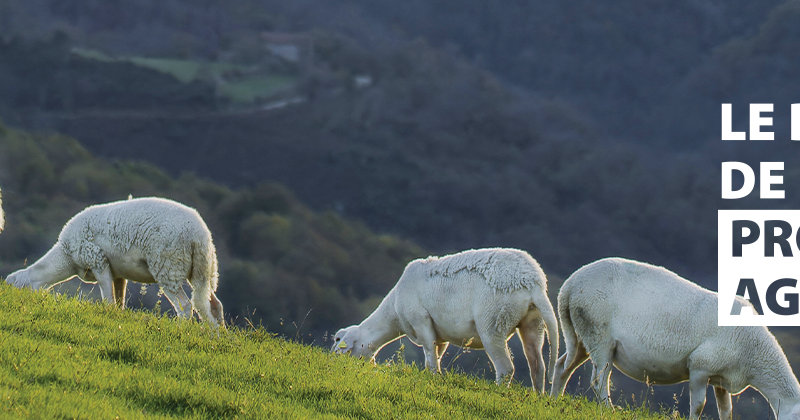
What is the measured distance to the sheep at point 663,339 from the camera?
866 cm

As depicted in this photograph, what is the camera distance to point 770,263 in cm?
1159

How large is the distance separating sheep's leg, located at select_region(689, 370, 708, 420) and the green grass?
1895 millimetres

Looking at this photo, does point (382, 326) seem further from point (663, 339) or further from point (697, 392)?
point (697, 392)

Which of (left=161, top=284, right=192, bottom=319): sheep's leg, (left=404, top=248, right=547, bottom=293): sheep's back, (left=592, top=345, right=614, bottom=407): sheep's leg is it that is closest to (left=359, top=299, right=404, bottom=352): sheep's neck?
(left=404, top=248, right=547, bottom=293): sheep's back

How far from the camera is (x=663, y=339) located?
352 inches

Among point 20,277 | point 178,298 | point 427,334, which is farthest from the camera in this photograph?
point 20,277

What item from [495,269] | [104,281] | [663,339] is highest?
[495,269]

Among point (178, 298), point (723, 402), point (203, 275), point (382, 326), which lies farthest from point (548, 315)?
point (178, 298)

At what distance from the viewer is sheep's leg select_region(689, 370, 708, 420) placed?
866 centimetres

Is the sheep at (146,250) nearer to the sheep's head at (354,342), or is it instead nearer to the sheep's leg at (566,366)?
the sheep's head at (354,342)

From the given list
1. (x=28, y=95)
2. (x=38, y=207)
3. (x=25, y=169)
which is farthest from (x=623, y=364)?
(x=28, y=95)

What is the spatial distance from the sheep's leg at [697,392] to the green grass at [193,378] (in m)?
1.90

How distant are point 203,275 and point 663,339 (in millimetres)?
6251

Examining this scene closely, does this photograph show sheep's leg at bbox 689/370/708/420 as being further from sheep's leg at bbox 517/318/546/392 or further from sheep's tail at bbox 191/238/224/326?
sheep's tail at bbox 191/238/224/326
